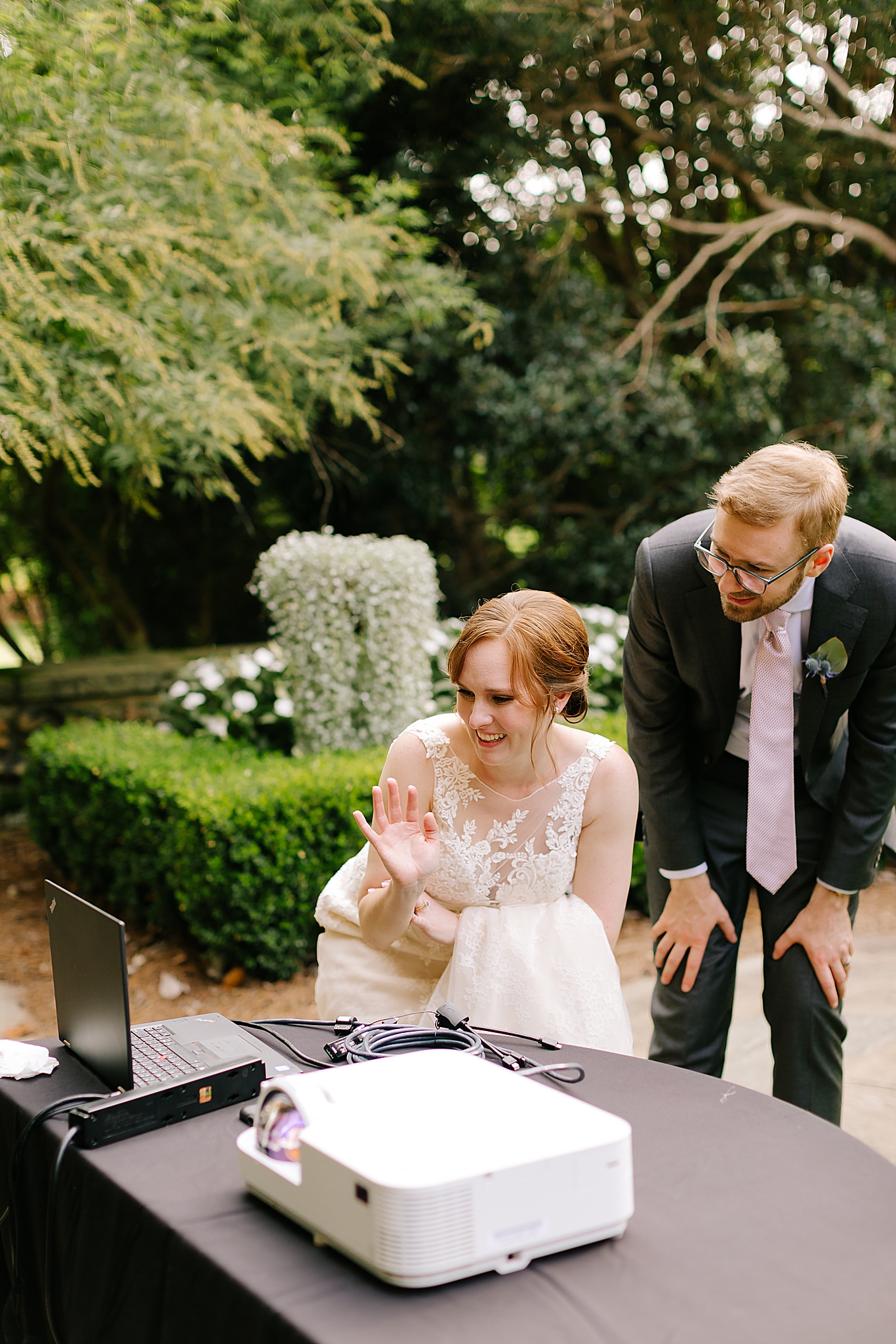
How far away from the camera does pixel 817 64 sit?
674 centimetres

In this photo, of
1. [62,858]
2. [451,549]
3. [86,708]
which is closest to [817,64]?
[451,549]

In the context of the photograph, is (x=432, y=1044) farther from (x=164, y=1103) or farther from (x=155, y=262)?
(x=155, y=262)

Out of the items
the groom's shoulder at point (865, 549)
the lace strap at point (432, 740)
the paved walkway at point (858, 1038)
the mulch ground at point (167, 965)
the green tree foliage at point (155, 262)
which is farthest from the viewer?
the green tree foliage at point (155, 262)

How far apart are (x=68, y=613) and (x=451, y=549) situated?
10.4 feet

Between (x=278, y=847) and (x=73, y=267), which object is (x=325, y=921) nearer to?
(x=278, y=847)

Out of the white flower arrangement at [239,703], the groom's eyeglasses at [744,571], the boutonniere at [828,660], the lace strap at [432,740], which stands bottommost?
the white flower arrangement at [239,703]

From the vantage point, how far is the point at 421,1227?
3.03 feet

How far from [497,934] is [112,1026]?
0.88 metres

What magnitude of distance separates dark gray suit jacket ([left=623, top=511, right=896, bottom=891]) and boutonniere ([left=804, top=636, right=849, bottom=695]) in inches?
0.9

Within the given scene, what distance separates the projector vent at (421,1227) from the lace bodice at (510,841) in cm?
117

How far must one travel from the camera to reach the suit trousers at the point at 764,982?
229 cm

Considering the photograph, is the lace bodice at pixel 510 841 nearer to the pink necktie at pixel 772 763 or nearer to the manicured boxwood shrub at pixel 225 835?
the pink necktie at pixel 772 763

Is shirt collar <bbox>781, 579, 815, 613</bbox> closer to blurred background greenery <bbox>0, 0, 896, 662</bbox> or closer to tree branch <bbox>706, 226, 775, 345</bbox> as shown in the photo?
blurred background greenery <bbox>0, 0, 896, 662</bbox>

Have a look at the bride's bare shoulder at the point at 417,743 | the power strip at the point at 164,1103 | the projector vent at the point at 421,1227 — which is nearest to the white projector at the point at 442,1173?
the projector vent at the point at 421,1227
